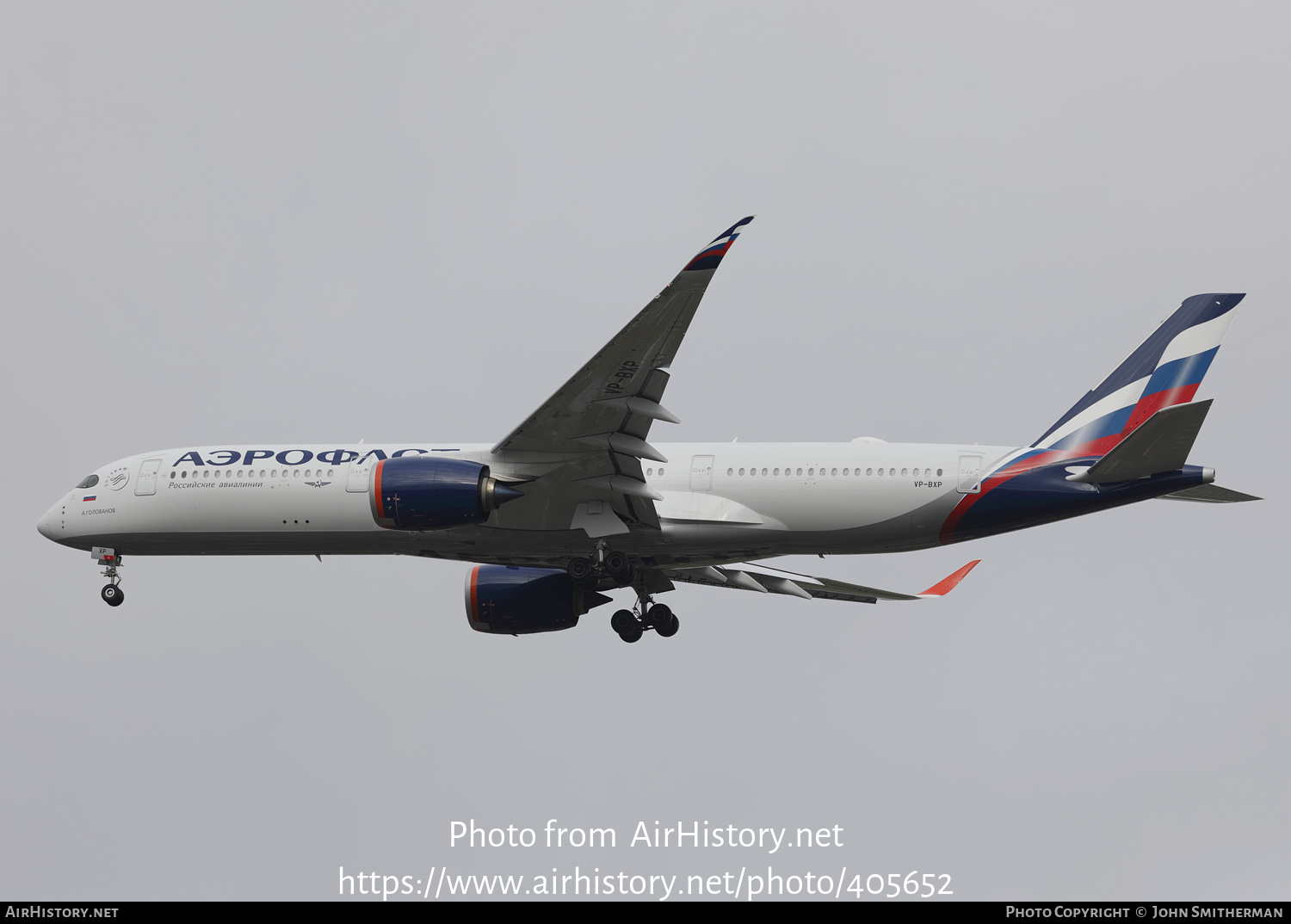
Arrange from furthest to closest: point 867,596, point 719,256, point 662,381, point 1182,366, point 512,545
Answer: point 867,596, point 512,545, point 1182,366, point 662,381, point 719,256

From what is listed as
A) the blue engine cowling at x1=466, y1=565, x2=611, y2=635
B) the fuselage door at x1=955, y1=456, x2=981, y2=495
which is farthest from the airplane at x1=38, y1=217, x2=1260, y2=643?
the blue engine cowling at x1=466, y1=565, x2=611, y2=635

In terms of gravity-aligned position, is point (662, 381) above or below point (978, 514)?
above

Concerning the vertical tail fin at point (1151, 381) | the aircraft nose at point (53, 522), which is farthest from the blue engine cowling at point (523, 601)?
the vertical tail fin at point (1151, 381)

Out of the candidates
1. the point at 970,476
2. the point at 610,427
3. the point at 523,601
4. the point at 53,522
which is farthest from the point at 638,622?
the point at 53,522

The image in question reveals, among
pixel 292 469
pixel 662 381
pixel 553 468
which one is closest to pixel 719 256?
pixel 662 381

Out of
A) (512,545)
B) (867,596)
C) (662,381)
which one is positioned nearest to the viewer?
(662,381)

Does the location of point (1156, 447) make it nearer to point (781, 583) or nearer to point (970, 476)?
point (970, 476)

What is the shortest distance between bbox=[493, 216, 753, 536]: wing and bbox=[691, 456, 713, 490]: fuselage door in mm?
1091

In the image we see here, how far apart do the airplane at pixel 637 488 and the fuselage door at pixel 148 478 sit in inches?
1.6

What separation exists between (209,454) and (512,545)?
7.15 m

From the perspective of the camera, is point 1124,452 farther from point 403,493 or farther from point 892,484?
point 403,493

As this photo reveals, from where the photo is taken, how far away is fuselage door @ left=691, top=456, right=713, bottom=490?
29.5m

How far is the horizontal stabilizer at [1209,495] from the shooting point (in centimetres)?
2658

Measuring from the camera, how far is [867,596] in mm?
34719
